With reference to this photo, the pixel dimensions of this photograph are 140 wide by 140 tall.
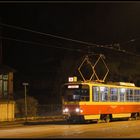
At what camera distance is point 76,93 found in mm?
33094

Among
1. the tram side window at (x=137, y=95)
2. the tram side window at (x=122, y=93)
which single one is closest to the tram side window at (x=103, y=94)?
the tram side window at (x=122, y=93)

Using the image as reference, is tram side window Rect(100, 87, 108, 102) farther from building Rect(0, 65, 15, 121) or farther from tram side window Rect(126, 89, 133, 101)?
building Rect(0, 65, 15, 121)

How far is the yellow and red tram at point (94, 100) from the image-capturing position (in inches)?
1299

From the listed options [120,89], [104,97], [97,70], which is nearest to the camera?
[104,97]

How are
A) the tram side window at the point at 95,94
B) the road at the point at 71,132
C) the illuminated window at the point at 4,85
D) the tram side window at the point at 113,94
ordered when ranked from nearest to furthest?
the road at the point at 71,132 < the tram side window at the point at 95,94 < the tram side window at the point at 113,94 < the illuminated window at the point at 4,85

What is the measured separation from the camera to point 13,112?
40.8 metres

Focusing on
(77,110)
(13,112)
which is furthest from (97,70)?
(77,110)

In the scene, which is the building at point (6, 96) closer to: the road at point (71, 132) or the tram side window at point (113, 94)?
the tram side window at point (113, 94)

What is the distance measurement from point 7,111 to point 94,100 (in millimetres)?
9816

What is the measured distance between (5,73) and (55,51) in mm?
19778

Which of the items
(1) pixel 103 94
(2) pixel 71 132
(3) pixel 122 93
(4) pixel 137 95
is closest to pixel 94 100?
(1) pixel 103 94

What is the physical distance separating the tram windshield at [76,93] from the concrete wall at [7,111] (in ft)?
27.7

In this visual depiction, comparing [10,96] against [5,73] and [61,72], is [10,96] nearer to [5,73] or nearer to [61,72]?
[5,73]

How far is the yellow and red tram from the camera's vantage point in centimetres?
3300
